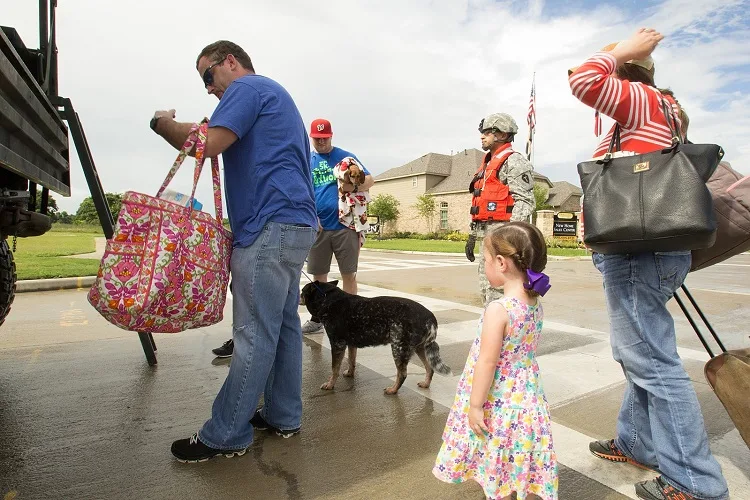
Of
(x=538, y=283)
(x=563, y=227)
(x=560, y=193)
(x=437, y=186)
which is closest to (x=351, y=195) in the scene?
(x=538, y=283)

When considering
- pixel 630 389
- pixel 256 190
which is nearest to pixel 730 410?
pixel 630 389

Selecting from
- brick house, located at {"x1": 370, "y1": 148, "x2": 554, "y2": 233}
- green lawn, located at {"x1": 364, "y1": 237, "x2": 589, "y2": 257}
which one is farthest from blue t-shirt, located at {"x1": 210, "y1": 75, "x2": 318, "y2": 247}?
brick house, located at {"x1": 370, "y1": 148, "x2": 554, "y2": 233}

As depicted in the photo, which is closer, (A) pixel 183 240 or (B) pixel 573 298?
(A) pixel 183 240

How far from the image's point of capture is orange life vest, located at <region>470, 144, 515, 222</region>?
424 centimetres

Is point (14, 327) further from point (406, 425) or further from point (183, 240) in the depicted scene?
point (406, 425)

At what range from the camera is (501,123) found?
429 cm

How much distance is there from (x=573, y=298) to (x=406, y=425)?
6.33 metres

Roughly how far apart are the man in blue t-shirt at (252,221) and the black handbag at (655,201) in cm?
156

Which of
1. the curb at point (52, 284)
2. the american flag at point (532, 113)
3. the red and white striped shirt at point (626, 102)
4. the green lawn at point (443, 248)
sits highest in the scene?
the american flag at point (532, 113)

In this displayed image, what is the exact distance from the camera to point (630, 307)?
7.43ft

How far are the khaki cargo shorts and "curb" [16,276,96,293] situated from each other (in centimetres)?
596

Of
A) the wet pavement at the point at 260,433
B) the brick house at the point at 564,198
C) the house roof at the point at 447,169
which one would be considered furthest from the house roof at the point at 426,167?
the wet pavement at the point at 260,433

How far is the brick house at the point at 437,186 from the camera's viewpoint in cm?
4862

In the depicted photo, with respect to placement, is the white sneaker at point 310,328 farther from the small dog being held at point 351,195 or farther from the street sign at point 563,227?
the street sign at point 563,227
